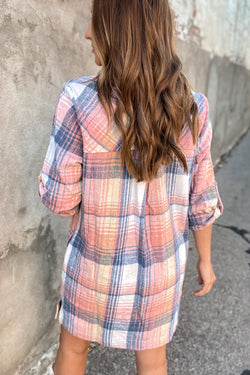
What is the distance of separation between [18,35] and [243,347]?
2011 mm

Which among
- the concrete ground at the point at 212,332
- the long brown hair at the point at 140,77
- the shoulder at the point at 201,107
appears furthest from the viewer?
the concrete ground at the point at 212,332

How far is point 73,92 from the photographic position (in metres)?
0.98

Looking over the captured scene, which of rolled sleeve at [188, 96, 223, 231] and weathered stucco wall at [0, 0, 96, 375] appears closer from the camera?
rolled sleeve at [188, 96, 223, 231]

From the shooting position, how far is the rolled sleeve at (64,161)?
1.00 metres

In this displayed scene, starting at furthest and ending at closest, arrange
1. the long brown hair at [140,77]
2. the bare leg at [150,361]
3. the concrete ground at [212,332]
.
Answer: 1. the concrete ground at [212,332]
2. the bare leg at [150,361]
3. the long brown hair at [140,77]

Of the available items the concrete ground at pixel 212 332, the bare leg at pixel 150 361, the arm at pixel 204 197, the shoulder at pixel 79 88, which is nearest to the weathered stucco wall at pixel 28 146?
the concrete ground at pixel 212 332

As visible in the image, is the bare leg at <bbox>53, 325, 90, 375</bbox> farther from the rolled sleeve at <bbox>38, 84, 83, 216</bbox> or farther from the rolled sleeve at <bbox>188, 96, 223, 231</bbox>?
the rolled sleeve at <bbox>188, 96, 223, 231</bbox>

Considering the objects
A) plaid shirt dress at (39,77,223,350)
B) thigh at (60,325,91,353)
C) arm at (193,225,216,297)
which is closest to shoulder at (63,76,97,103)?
Result: plaid shirt dress at (39,77,223,350)

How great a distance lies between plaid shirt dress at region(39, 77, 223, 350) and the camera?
1002 mm

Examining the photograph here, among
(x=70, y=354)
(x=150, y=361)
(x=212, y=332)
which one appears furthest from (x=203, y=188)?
(x=212, y=332)

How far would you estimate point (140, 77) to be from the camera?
36.8 inches

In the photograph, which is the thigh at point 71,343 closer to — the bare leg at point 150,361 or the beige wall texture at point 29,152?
the bare leg at point 150,361

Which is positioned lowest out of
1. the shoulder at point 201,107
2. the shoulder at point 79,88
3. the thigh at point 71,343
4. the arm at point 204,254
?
the thigh at point 71,343

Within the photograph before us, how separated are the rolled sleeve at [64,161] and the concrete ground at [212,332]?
3.33 ft
